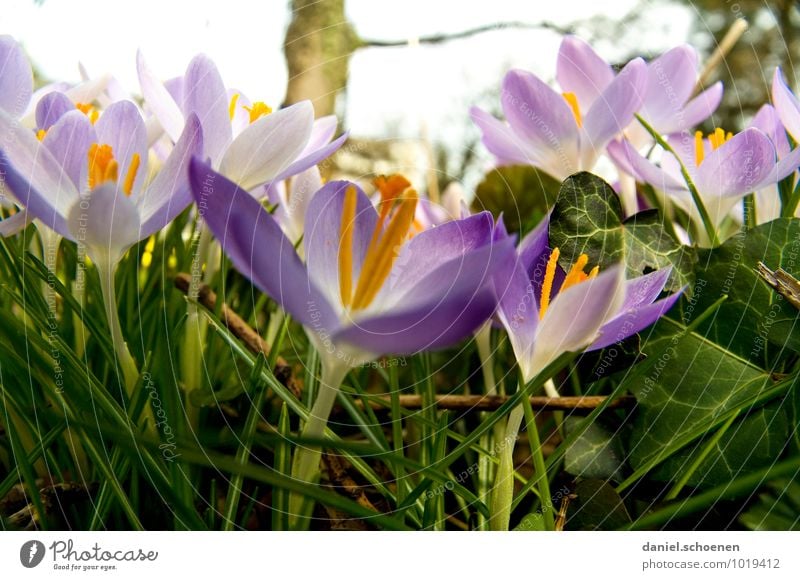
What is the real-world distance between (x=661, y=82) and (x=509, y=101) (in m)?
0.10

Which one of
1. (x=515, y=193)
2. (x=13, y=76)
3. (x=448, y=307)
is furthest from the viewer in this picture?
(x=515, y=193)

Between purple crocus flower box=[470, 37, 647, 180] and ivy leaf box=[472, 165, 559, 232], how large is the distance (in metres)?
0.18

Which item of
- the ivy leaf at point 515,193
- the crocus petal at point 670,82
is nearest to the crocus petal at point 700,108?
the crocus petal at point 670,82

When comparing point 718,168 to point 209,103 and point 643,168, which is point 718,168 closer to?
point 643,168

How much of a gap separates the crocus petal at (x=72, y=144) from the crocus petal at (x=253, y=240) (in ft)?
0.29

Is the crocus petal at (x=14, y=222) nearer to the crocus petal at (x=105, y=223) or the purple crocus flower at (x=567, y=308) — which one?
the crocus petal at (x=105, y=223)

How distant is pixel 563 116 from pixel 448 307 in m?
0.17

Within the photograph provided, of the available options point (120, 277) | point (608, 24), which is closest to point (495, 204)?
point (608, 24)

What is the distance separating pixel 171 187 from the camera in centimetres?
23

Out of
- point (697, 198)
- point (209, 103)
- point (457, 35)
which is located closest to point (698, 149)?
point (697, 198)

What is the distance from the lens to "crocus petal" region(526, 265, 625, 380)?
8.4 inches

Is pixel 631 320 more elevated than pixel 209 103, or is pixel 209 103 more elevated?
pixel 209 103

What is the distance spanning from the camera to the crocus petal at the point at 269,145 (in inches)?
9.7

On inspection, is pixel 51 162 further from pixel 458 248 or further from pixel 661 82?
pixel 661 82
